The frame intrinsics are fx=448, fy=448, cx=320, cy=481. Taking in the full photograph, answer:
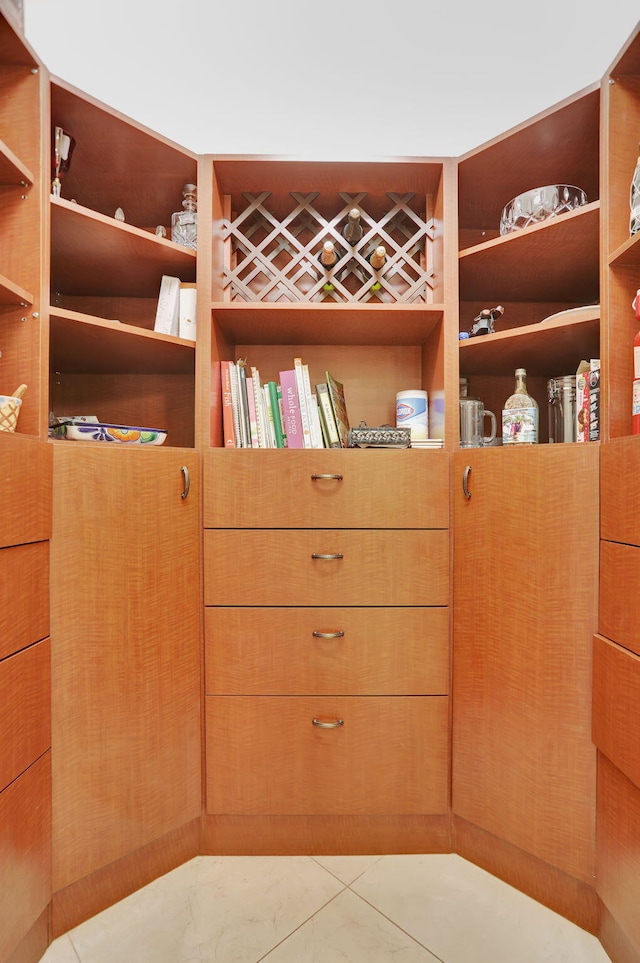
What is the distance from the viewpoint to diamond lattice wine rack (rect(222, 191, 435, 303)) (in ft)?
4.45

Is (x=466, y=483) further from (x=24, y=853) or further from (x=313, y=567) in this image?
(x=24, y=853)

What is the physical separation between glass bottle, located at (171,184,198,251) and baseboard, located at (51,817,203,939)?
1601 mm

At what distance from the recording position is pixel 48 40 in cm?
146

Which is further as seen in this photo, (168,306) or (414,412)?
(414,412)

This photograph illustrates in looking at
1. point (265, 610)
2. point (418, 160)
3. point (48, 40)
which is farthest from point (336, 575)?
point (48, 40)

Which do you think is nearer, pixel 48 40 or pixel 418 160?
pixel 418 160

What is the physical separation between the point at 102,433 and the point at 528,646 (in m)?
1.17

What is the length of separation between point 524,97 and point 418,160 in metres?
0.68

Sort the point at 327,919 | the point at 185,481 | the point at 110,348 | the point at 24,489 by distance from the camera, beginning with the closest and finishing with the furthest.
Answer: the point at 24,489 < the point at 327,919 < the point at 185,481 < the point at 110,348

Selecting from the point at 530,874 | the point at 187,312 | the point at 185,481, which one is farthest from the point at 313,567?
the point at 530,874

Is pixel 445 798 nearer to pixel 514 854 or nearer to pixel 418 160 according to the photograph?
pixel 514 854

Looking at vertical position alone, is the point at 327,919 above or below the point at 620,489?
below

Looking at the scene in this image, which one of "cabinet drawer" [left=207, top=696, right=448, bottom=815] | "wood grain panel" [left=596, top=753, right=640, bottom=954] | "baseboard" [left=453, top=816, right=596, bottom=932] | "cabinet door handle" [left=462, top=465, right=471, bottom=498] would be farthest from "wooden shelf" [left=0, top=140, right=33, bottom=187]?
"baseboard" [left=453, top=816, right=596, bottom=932]

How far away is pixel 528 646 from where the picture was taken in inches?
42.3
